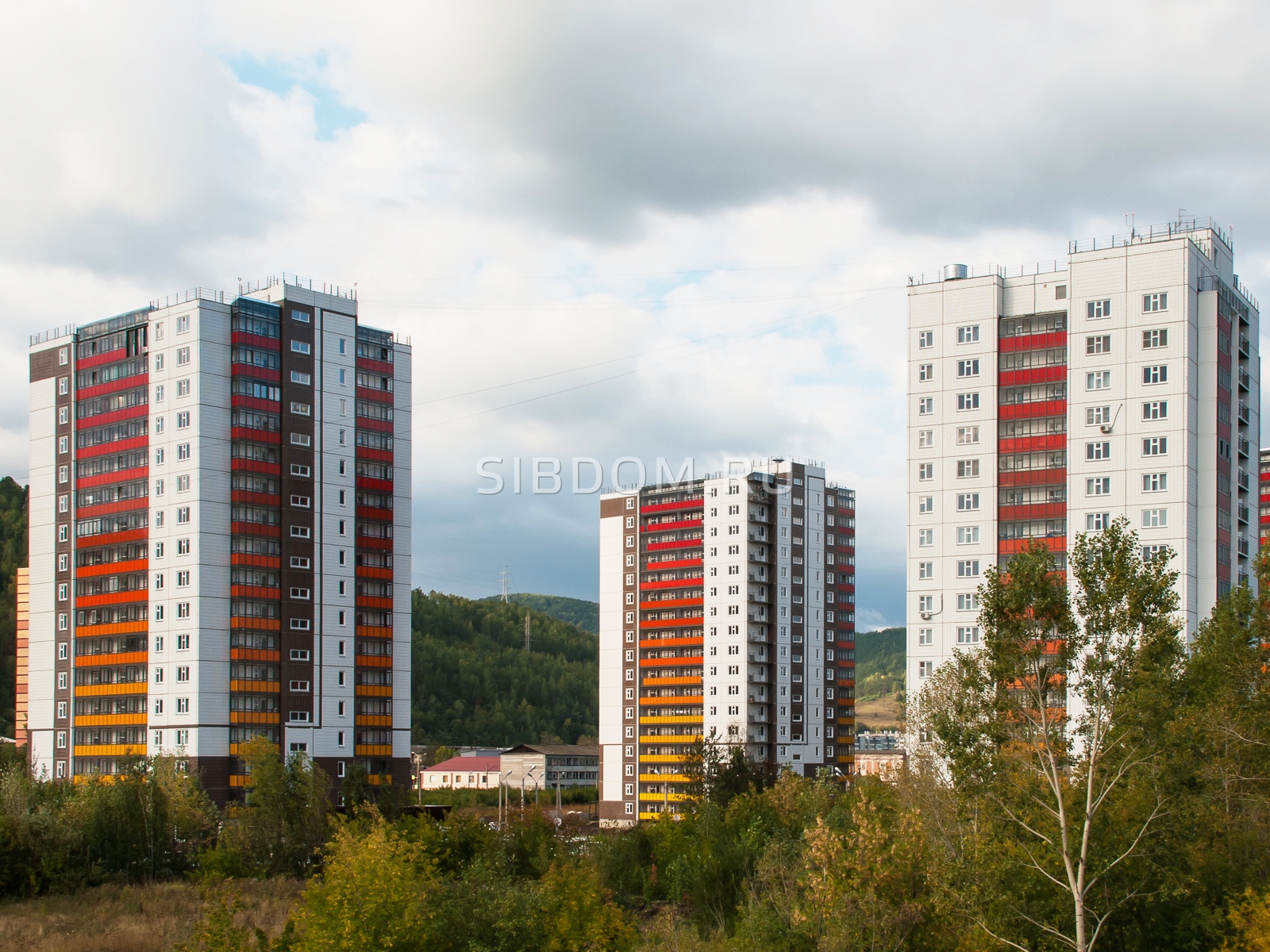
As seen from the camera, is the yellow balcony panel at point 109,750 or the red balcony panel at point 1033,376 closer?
the red balcony panel at point 1033,376

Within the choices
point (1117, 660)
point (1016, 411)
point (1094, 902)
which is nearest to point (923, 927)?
point (1094, 902)

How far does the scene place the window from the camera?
367ft

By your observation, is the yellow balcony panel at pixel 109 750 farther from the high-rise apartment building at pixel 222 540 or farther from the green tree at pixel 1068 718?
the green tree at pixel 1068 718

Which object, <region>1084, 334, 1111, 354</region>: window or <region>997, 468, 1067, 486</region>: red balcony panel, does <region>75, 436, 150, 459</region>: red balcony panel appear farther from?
<region>1084, 334, 1111, 354</region>: window

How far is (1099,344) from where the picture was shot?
112m

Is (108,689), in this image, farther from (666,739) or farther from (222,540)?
(666,739)

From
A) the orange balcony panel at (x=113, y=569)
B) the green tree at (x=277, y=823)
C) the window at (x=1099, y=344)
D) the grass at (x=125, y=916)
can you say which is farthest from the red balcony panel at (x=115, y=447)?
the window at (x=1099, y=344)

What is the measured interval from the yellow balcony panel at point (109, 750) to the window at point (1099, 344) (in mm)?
94818

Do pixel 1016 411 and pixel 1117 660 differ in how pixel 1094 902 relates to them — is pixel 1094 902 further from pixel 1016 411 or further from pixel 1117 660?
pixel 1016 411

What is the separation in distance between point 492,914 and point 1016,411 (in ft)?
236

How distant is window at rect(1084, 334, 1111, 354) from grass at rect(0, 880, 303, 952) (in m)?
77.3

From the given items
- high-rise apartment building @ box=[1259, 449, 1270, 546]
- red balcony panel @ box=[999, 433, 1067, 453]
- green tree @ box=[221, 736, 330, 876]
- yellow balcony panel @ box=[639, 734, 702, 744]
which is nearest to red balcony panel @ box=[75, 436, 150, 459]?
green tree @ box=[221, 736, 330, 876]

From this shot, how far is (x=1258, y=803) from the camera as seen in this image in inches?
2586

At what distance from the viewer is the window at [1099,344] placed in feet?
367
